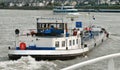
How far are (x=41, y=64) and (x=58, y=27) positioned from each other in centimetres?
733

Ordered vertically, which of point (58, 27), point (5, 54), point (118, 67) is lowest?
point (5, 54)

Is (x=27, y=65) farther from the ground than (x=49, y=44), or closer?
closer

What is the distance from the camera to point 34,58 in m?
28.4

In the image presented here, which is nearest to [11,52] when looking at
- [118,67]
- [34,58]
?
[34,58]

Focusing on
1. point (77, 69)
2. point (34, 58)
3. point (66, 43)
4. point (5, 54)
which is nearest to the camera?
point (77, 69)

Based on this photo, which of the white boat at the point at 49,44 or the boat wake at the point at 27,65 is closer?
the boat wake at the point at 27,65

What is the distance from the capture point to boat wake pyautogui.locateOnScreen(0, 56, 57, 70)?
24969 millimetres

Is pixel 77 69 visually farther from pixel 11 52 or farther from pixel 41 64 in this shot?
pixel 11 52

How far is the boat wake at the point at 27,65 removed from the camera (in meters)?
25.0

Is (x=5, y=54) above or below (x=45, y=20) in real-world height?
below

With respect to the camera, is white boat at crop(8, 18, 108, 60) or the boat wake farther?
white boat at crop(8, 18, 108, 60)

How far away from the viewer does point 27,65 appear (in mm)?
25750

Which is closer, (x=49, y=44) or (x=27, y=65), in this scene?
(x=27, y=65)

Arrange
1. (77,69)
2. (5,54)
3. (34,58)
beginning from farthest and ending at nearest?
(5,54) < (34,58) < (77,69)
